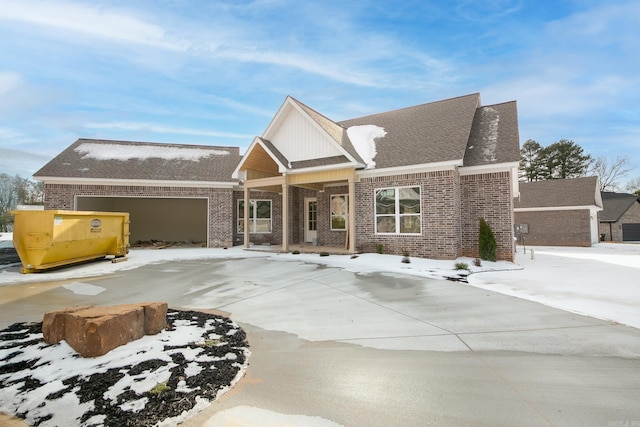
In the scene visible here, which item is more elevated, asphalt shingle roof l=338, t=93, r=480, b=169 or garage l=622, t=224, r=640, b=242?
asphalt shingle roof l=338, t=93, r=480, b=169

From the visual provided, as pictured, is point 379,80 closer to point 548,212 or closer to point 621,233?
point 548,212

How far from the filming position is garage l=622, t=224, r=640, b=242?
29.0 meters

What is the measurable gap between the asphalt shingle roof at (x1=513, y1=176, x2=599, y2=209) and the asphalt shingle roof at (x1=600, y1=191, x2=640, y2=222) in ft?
20.6

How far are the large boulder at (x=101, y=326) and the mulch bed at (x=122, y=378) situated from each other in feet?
0.35

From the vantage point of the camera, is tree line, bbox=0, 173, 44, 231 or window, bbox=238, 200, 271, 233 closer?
window, bbox=238, 200, 271, 233

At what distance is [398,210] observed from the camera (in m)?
13.1

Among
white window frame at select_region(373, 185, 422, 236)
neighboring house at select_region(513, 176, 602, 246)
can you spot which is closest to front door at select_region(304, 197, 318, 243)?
white window frame at select_region(373, 185, 422, 236)

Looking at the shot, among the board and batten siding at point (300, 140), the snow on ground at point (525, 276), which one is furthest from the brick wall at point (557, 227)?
the board and batten siding at point (300, 140)

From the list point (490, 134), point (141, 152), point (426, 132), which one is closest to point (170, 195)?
point (141, 152)

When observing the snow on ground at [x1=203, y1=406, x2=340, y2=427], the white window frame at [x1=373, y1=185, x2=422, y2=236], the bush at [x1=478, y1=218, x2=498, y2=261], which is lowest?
the snow on ground at [x1=203, y1=406, x2=340, y2=427]

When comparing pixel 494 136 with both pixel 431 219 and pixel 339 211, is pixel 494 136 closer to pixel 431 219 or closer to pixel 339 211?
pixel 431 219

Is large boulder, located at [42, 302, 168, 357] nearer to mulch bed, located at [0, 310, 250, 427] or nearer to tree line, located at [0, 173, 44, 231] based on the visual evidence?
mulch bed, located at [0, 310, 250, 427]

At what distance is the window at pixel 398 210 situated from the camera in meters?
12.8

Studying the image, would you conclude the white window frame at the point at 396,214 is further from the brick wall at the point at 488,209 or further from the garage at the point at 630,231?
the garage at the point at 630,231
